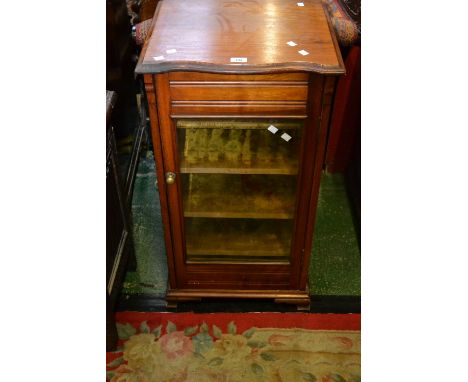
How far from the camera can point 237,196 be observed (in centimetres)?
153

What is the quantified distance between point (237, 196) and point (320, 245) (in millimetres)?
515

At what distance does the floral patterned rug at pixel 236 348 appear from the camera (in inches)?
58.3

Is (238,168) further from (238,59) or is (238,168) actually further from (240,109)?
(238,59)

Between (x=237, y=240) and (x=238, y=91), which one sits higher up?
(x=238, y=91)

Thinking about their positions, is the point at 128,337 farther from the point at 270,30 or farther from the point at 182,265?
the point at 270,30

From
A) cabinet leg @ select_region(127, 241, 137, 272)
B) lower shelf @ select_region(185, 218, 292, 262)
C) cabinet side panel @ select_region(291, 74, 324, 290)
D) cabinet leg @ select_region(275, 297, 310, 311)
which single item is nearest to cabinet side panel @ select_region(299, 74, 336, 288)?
cabinet side panel @ select_region(291, 74, 324, 290)

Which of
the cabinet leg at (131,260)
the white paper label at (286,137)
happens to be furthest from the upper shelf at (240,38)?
the cabinet leg at (131,260)

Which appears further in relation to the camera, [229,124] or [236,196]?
[236,196]

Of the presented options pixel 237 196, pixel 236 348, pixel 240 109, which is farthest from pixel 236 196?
pixel 236 348

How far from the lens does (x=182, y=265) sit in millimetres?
1575

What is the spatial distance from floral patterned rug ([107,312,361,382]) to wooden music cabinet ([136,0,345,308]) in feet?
0.26

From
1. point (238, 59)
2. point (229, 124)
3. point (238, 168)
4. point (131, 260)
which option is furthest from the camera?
point (131, 260)

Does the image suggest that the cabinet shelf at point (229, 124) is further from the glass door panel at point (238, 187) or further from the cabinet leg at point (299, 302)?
the cabinet leg at point (299, 302)

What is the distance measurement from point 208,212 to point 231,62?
1.69 feet
